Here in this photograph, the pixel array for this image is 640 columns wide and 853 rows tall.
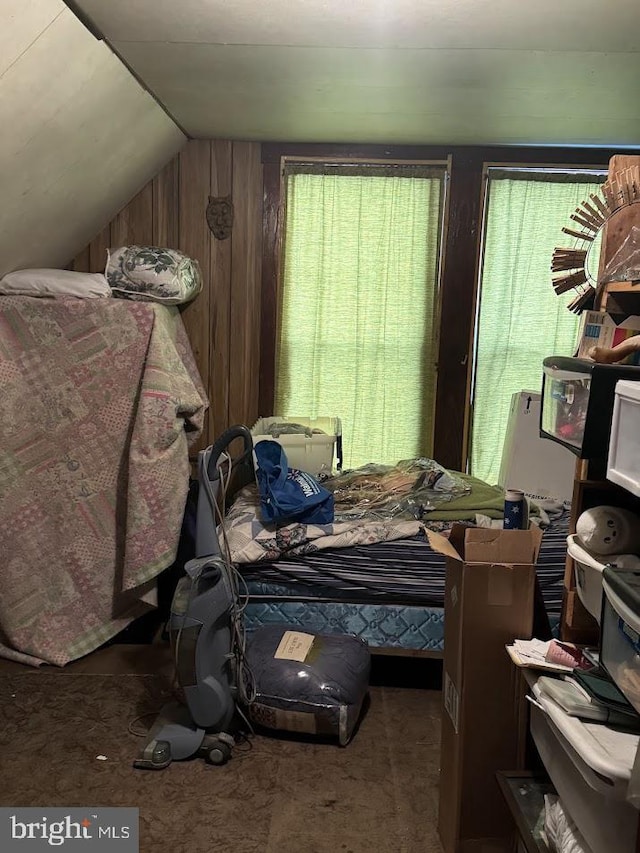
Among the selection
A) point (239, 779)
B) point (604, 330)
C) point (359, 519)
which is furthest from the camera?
point (359, 519)

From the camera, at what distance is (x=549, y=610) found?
2721 millimetres

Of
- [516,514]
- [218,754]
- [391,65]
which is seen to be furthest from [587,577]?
[391,65]

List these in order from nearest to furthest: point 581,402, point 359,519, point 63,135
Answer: point 581,402 < point 63,135 < point 359,519

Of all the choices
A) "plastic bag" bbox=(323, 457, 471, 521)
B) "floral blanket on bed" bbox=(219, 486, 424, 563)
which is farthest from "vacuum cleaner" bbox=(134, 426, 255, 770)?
"plastic bag" bbox=(323, 457, 471, 521)

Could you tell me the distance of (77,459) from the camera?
122 inches

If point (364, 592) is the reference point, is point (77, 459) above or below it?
above

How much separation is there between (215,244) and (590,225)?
2.32 m

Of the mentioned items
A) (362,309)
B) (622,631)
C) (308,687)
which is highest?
(362,309)

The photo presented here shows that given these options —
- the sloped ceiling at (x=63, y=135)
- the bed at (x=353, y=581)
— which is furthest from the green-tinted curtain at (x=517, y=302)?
the sloped ceiling at (x=63, y=135)

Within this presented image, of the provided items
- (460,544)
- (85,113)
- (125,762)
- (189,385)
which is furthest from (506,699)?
(85,113)

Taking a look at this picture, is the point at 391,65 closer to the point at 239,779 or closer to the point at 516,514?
the point at 516,514

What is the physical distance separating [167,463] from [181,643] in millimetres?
853

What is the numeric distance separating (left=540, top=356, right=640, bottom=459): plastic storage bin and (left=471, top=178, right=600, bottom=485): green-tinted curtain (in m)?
2.04

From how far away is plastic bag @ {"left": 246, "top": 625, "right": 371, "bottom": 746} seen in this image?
7.95ft
